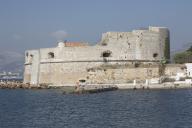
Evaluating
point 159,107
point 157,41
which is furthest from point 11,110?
point 157,41

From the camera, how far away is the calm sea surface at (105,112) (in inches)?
831

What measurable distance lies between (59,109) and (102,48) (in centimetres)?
1873

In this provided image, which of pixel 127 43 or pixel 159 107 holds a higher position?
pixel 127 43

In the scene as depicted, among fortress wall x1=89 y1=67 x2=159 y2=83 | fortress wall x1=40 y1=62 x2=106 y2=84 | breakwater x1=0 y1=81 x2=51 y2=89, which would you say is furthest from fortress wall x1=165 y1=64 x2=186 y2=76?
breakwater x1=0 y1=81 x2=51 y2=89

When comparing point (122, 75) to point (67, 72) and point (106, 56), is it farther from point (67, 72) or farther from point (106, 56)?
point (67, 72)

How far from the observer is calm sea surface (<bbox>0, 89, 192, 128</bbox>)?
2111 centimetres

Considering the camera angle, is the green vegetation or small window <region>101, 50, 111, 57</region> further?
the green vegetation

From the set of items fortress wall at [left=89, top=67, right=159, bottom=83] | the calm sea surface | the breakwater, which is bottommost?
the calm sea surface

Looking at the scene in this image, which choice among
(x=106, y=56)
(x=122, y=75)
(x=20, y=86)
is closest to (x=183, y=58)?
(x=106, y=56)

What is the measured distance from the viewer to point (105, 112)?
25.1m

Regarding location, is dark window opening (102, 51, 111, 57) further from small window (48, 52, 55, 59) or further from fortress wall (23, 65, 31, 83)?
fortress wall (23, 65, 31, 83)

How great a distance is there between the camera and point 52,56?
156 feet

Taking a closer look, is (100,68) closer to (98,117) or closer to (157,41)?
(157,41)

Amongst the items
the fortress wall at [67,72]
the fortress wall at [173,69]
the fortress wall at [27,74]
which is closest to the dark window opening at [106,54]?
the fortress wall at [67,72]
